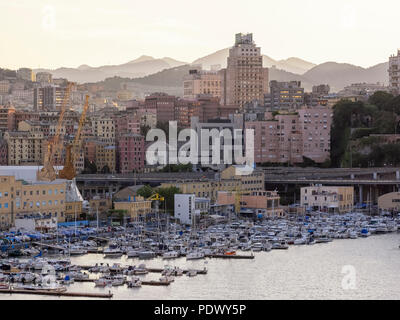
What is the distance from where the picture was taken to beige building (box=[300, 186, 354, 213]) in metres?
32.4

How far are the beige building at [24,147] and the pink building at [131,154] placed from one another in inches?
172

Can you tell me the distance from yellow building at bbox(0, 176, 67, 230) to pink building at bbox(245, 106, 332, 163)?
68.8 feet

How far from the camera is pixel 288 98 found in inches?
2589

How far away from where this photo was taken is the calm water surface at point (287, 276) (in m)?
17.5

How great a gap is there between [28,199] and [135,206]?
3792mm

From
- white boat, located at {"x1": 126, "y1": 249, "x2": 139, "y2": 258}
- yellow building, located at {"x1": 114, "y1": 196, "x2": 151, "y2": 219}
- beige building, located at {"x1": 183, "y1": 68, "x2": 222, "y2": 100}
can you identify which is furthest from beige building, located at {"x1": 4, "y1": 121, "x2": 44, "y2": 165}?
beige building, located at {"x1": 183, "y1": 68, "x2": 222, "y2": 100}

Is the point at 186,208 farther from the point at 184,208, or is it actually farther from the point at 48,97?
the point at 48,97

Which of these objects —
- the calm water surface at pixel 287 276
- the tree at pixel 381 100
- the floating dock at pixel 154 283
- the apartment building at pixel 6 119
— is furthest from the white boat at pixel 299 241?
the apartment building at pixel 6 119

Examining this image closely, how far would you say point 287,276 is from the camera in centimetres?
1969

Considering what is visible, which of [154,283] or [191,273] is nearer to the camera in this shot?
[154,283]

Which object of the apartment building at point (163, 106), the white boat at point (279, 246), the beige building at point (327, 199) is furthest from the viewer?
the apartment building at point (163, 106)

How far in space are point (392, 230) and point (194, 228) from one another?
242 inches

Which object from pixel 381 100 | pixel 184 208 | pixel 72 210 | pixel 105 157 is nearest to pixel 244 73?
pixel 381 100

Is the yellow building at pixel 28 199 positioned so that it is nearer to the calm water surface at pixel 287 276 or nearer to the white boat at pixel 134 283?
the calm water surface at pixel 287 276
